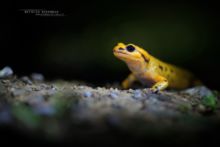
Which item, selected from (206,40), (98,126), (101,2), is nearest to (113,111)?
(98,126)

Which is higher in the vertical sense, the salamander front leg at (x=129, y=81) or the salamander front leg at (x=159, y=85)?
the salamander front leg at (x=129, y=81)

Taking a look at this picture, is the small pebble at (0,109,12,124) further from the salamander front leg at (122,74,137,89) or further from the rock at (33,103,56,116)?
the salamander front leg at (122,74,137,89)

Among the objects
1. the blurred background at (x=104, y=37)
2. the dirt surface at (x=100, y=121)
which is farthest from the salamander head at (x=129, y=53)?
the dirt surface at (x=100, y=121)

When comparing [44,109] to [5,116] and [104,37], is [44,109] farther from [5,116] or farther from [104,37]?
[104,37]

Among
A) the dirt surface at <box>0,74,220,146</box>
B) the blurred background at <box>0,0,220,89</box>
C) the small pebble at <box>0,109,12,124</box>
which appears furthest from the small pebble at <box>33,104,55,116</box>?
the blurred background at <box>0,0,220,89</box>

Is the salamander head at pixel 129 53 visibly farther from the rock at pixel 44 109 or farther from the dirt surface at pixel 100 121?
the rock at pixel 44 109

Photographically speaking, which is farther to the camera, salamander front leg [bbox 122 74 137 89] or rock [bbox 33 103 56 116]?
salamander front leg [bbox 122 74 137 89]

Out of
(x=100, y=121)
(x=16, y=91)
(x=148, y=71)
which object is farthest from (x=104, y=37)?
(x=100, y=121)

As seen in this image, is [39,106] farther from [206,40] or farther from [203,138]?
[206,40]
